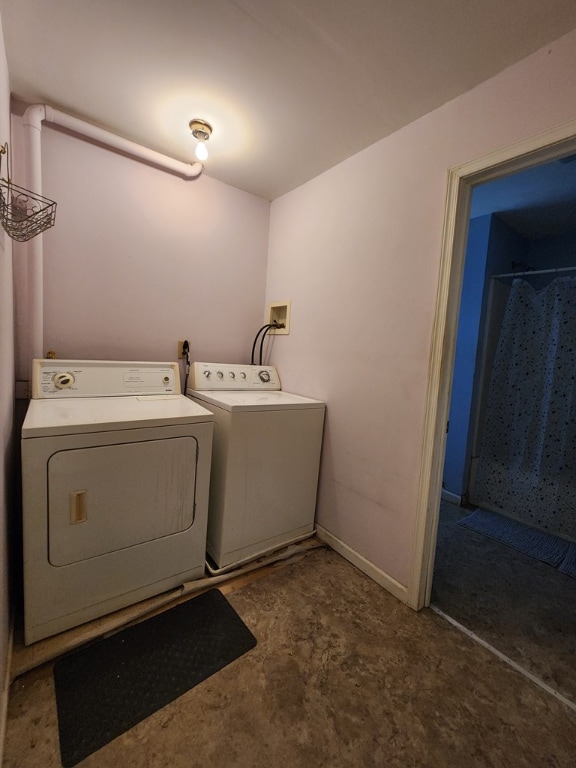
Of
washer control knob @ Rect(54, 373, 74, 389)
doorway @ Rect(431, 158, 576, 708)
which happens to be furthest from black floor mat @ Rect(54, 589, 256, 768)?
washer control knob @ Rect(54, 373, 74, 389)

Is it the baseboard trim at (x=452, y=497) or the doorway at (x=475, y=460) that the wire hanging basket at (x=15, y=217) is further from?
the baseboard trim at (x=452, y=497)

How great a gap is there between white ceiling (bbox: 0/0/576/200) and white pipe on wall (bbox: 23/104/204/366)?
0.21 feet

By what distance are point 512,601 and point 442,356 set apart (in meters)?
1.39

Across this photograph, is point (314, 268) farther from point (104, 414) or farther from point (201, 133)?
point (104, 414)

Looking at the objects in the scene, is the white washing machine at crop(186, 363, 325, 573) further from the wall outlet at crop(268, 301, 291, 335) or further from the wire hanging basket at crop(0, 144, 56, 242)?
the wire hanging basket at crop(0, 144, 56, 242)

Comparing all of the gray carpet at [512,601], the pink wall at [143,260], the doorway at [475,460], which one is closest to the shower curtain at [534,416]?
the doorway at [475,460]

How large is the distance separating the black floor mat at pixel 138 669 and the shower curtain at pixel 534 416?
2.42 m

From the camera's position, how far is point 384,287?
1737 mm

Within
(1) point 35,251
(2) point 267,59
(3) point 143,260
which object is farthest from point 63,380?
(2) point 267,59

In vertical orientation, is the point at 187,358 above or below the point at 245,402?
above

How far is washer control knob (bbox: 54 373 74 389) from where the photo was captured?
1689 mm

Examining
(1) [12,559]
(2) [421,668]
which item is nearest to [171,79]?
(1) [12,559]

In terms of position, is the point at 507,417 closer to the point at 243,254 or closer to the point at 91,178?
the point at 243,254

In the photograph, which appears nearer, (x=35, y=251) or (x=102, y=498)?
(x=102, y=498)
